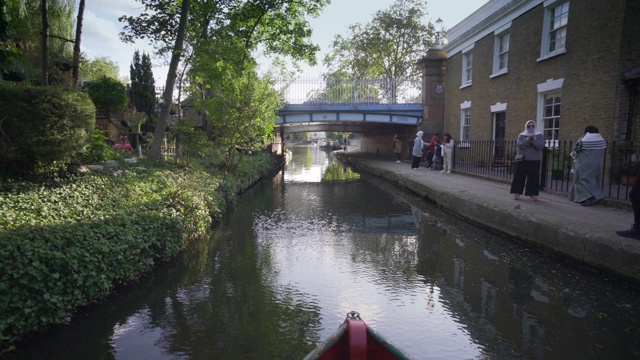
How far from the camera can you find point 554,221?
6742 mm

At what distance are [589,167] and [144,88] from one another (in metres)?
19.7

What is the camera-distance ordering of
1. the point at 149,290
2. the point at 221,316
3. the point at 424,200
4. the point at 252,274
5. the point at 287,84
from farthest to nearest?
the point at 287,84 < the point at 424,200 < the point at 252,274 < the point at 149,290 < the point at 221,316

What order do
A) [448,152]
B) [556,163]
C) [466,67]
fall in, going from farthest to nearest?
1. [466,67]
2. [448,152]
3. [556,163]

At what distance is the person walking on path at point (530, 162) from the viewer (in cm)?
885

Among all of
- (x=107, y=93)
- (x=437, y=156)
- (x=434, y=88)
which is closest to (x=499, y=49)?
(x=437, y=156)

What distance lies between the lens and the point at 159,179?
27.8ft

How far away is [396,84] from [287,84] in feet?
37.3

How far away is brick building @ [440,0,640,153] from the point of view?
10.6m

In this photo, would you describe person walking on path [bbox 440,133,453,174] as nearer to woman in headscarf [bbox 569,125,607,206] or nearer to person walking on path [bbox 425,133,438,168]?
person walking on path [bbox 425,133,438,168]

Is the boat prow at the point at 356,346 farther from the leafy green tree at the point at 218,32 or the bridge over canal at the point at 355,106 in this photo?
the bridge over canal at the point at 355,106

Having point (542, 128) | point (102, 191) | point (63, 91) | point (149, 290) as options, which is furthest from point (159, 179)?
point (542, 128)

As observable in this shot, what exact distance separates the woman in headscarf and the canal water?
2140mm

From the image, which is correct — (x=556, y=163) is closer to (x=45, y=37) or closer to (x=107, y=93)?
(x=45, y=37)

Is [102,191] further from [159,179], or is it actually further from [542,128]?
[542,128]
